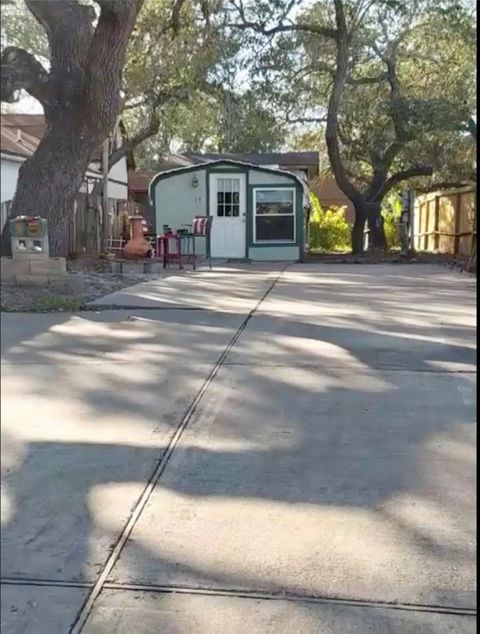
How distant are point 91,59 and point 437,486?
1570 millimetres

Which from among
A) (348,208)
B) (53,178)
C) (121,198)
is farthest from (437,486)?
(53,178)

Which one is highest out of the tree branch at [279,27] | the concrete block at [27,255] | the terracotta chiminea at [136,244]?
the tree branch at [279,27]

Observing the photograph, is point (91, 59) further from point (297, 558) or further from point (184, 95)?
point (297, 558)

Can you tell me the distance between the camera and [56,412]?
5.19 feet

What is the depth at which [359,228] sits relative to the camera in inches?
52.6

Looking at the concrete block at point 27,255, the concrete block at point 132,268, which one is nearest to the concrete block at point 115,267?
the concrete block at point 132,268

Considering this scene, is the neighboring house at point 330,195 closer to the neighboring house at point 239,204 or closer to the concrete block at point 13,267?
the neighboring house at point 239,204

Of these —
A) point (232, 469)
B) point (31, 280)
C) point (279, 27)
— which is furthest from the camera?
point (232, 469)

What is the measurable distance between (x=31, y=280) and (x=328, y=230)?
67 cm

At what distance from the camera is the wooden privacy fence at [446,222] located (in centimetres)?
110

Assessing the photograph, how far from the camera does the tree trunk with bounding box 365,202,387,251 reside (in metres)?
1.31

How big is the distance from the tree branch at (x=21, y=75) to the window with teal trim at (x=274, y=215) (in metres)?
0.52

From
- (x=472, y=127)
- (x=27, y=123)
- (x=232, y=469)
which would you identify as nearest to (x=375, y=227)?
(x=472, y=127)

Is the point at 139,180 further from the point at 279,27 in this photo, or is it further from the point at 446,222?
the point at 446,222
